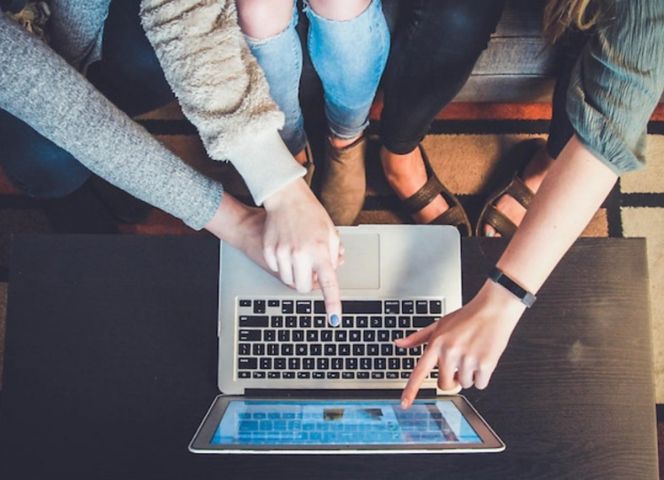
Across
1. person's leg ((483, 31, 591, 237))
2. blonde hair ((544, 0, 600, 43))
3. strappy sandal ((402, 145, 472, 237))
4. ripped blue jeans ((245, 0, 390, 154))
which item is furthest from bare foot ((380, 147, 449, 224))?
blonde hair ((544, 0, 600, 43))

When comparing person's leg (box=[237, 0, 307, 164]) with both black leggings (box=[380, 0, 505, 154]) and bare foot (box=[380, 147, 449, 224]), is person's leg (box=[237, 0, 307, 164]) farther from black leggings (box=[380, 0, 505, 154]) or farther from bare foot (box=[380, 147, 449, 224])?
bare foot (box=[380, 147, 449, 224])

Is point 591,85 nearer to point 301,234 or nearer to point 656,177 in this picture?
point 301,234

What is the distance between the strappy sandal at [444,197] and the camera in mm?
1185

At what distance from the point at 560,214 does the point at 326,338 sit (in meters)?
0.31

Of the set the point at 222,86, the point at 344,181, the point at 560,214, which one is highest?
the point at 222,86

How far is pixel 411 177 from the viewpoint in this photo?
3.90 ft

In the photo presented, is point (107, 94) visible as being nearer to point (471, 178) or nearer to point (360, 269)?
point (360, 269)

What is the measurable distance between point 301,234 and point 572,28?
512 mm

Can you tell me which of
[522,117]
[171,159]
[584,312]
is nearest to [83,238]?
[171,159]

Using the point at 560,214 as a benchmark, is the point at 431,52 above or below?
above

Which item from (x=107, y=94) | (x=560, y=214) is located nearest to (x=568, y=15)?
(x=560, y=214)

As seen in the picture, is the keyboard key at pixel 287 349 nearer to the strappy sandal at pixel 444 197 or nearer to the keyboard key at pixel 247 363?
the keyboard key at pixel 247 363

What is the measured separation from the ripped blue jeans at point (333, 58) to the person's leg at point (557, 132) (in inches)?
12.0

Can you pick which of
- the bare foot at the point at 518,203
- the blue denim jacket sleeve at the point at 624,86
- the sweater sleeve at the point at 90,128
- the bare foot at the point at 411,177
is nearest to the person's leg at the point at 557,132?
the bare foot at the point at 518,203
